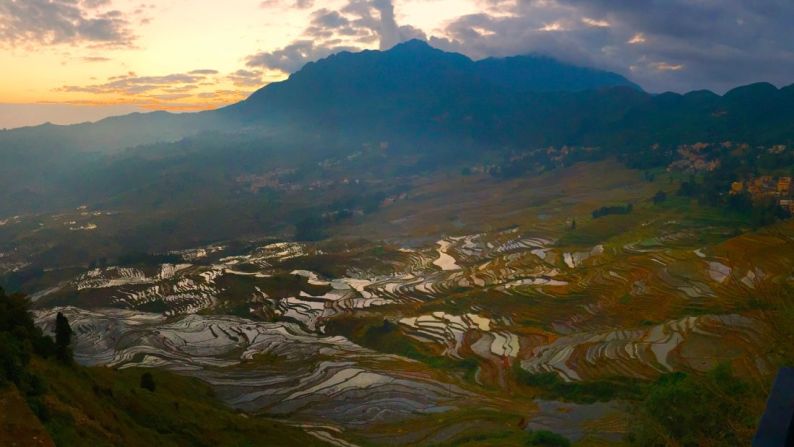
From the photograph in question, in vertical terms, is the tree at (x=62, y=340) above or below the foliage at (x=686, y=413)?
above

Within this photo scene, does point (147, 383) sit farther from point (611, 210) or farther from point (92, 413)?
point (611, 210)

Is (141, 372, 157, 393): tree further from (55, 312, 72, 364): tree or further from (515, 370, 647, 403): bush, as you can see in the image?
(515, 370, 647, 403): bush

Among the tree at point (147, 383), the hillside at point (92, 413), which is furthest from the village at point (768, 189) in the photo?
the tree at point (147, 383)

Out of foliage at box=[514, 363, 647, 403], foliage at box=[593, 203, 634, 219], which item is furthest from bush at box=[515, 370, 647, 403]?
foliage at box=[593, 203, 634, 219]

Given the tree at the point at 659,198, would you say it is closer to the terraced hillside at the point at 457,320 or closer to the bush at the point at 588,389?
the terraced hillside at the point at 457,320

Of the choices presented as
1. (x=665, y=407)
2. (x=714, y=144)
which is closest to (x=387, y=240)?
(x=665, y=407)

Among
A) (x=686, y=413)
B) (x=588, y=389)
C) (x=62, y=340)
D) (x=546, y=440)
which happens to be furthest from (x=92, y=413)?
(x=588, y=389)
